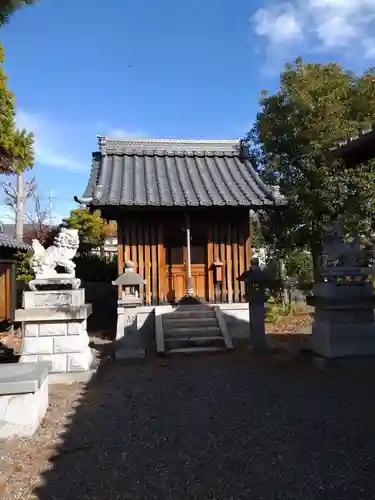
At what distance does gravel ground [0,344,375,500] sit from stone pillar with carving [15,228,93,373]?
62 cm

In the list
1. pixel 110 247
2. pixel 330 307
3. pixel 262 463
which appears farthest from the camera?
pixel 110 247

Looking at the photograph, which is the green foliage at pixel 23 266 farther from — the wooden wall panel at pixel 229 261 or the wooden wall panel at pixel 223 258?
the wooden wall panel at pixel 229 261

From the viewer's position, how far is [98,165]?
1339 centimetres

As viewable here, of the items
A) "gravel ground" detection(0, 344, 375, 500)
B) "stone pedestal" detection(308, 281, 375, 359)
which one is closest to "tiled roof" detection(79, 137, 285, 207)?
"stone pedestal" detection(308, 281, 375, 359)

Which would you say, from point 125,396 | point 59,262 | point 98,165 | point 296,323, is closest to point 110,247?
point 98,165

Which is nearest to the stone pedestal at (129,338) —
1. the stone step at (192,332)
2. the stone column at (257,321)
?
the stone step at (192,332)

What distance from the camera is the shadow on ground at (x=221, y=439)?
11.2 ft

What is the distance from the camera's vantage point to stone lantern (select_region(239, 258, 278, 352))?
9305 millimetres

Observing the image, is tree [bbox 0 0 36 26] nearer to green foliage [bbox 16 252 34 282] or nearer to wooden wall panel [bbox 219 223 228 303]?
wooden wall panel [bbox 219 223 228 303]

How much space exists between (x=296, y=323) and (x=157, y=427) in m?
9.26

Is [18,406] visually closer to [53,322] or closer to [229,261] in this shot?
[53,322]

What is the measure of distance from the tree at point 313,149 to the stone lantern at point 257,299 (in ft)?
16.2

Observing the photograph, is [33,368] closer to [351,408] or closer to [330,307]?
[351,408]

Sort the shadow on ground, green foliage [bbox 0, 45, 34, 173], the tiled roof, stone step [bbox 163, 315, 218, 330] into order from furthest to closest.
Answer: the tiled roof < stone step [bbox 163, 315, 218, 330] < green foliage [bbox 0, 45, 34, 173] < the shadow on ground
